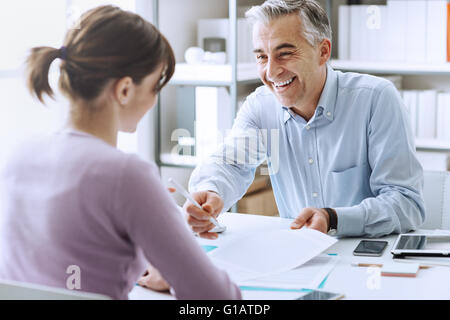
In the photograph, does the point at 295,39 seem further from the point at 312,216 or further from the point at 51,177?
the point at 51,177

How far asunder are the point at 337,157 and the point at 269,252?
0.57m

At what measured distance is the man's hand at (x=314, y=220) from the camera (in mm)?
1348

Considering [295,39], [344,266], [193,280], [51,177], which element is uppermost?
[295,39]

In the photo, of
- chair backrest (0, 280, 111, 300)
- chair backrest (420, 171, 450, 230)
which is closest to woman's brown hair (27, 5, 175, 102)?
chair backrest (0, 280, 111, 300)

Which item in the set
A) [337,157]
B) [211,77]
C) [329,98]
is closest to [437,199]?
[337,157]

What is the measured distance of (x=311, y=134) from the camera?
5.74 feet

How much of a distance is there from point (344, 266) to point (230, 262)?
0.22m

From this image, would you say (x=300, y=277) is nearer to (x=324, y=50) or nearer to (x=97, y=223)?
(x=97, y=223)

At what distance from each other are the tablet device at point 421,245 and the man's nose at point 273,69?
1.95 feet

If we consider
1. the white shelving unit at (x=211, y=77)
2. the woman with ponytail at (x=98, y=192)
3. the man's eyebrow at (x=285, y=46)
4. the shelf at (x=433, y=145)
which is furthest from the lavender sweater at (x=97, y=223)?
the shelf at (x=433, y=145)

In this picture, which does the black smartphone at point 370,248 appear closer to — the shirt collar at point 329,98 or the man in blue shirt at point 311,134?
the man in blue shirt at point 311,134
